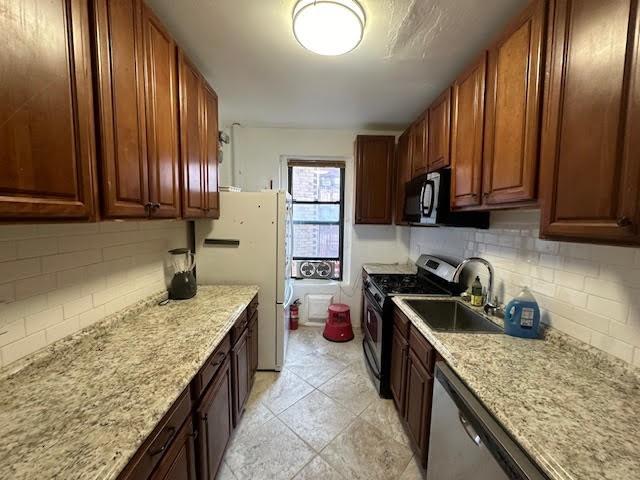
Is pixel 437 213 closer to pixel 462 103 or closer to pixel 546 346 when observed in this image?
pixel 462 103

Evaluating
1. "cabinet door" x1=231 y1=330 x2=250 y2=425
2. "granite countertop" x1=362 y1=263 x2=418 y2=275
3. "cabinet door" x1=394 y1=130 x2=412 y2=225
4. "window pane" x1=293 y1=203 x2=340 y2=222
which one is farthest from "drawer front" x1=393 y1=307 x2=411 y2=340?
"window pane" x1=293 y1=203 x2=340 y2=222

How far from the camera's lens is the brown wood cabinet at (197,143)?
1.57m

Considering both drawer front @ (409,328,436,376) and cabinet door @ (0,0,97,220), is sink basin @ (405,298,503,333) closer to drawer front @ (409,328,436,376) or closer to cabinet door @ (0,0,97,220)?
drawer front @ (409,328,436,376)

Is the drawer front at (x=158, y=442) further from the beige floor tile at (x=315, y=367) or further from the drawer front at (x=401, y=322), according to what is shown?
the beige floor tile at (x=315, y=367)

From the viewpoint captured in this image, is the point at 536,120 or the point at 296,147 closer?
the point at 536,120

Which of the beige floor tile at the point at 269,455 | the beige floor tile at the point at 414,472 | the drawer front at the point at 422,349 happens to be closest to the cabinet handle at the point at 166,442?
the beige floor tile at the point at 269,455

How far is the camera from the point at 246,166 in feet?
10.8

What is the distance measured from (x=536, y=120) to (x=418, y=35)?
896mm

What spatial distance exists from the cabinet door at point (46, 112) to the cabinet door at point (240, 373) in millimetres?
1154

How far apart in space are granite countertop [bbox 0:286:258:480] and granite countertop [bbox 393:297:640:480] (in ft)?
3.51

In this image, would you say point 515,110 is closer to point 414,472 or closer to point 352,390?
point 414,472

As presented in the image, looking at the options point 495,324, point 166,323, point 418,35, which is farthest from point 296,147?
point 495,324

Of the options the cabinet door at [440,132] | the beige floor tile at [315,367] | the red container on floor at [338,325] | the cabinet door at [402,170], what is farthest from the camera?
the red container on floor at [338,325]

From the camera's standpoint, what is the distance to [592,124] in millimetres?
A: 850
